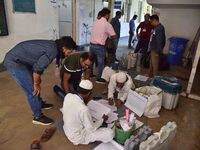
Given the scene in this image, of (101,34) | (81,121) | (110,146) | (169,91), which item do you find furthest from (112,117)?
(101,34)

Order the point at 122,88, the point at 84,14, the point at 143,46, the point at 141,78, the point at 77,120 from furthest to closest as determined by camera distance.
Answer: the point at 84,14
the point at 143,46
the point at 141,78
the point at 122,88
the point at 77,120

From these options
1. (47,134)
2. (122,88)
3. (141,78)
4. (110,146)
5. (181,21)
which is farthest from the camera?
(181,21)

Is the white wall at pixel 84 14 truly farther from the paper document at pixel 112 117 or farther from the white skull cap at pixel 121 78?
the paper document at pixel 112 117

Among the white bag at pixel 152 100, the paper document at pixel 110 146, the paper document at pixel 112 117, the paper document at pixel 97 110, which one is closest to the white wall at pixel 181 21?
the white bag at pixel 152 100

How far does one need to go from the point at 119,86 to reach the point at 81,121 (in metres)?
1.02

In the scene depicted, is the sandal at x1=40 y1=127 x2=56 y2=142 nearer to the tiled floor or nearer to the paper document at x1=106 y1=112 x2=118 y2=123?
the tiled floor

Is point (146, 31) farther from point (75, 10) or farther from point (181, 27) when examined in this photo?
point (75, 10)

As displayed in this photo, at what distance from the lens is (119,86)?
8.57 ft

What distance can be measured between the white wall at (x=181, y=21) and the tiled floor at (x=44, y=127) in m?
2.91

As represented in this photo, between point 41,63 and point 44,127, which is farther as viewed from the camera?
point 44,127

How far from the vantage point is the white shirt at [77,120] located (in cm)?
167

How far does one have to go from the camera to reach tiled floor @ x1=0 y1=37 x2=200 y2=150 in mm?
1911

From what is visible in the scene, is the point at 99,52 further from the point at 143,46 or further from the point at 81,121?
the point at 143,46

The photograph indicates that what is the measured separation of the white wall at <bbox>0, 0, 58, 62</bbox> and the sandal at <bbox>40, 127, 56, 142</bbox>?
241cm
